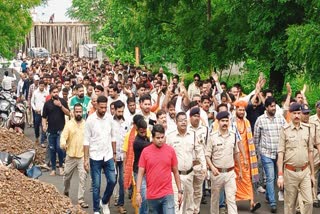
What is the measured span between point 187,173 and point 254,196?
2923 mm

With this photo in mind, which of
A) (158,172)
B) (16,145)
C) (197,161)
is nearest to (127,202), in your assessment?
(197,161)

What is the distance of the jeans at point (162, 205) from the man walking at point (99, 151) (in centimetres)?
231

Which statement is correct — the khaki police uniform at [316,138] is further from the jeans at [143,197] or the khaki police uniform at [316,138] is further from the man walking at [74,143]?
the man walking at [74,143]

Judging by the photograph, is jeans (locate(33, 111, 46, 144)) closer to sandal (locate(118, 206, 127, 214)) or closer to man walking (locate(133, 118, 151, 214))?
sandal (locate(118, 206, 127, 214))

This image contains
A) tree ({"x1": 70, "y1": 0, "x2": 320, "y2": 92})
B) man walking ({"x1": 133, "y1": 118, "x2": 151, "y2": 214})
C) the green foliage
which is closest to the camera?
man walking ({"x1": 133, "y1": 118, "x2": 151, "y2": 214})

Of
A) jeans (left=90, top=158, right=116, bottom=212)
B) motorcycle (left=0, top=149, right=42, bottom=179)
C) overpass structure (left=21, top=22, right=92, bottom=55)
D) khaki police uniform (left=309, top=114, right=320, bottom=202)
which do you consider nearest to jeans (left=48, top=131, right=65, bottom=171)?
motorcycle (left=0, top=149, right=42, bottom=179)

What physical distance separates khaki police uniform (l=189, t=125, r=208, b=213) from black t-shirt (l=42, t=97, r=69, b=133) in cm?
466

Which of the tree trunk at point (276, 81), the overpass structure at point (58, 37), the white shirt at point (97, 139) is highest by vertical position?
the overpass structure at point (58, 37)

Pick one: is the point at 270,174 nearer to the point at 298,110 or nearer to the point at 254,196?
the point at 254,196

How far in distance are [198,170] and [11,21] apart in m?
17.6

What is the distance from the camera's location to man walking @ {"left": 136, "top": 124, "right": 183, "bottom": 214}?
431 inches

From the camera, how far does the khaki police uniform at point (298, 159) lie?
1212cm

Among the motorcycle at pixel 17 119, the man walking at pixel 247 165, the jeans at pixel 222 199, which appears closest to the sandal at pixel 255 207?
the man walking at pixel 247 165

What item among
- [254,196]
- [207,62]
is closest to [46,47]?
[207,62]
